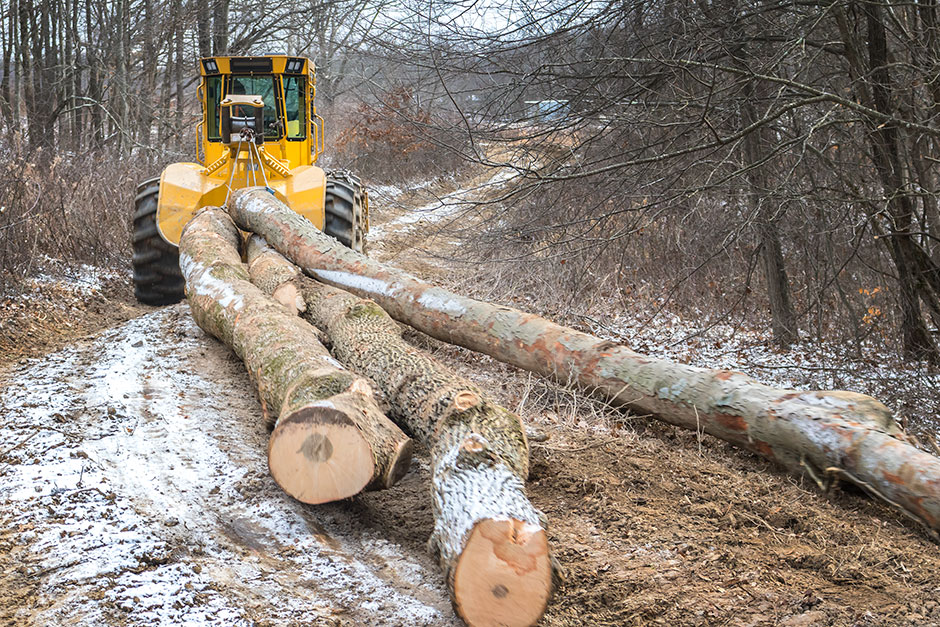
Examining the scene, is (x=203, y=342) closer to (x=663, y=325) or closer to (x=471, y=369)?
(x=471, y=369)

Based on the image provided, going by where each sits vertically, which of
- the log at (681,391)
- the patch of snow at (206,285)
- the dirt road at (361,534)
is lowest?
the dirt road at (361,534)

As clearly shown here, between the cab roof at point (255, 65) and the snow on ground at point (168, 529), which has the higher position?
the cab roof at point (255, 65)

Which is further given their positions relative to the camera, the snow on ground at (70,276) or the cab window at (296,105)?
the cab window at (296,105)

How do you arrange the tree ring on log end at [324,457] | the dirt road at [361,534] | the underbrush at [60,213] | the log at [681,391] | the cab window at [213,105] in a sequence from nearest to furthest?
1. the dirt road at [361,534]
2. the tree ring on log end at [324,457]
3. the log at [681,391]
4. the underbrush at [60,213]
5. the cab window at [213,105]

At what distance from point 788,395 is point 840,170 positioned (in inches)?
138

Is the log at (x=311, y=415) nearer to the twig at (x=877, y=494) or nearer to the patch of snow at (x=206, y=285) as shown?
the patch of snow at (x=206, y=285)

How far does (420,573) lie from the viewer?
3.07 metres

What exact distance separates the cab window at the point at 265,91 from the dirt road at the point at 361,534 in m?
4.94

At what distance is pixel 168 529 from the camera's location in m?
3.14

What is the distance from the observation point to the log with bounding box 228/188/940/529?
355 centimetres

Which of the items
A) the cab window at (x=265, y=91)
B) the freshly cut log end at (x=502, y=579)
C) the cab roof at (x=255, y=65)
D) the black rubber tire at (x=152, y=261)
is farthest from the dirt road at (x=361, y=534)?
the cab roof at (x=255, y=65)

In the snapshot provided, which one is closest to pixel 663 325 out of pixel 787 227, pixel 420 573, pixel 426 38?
pixel 787 227

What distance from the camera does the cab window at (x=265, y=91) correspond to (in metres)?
8.88

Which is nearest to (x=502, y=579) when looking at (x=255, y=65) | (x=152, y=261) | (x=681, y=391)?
(x=681, y=391)
